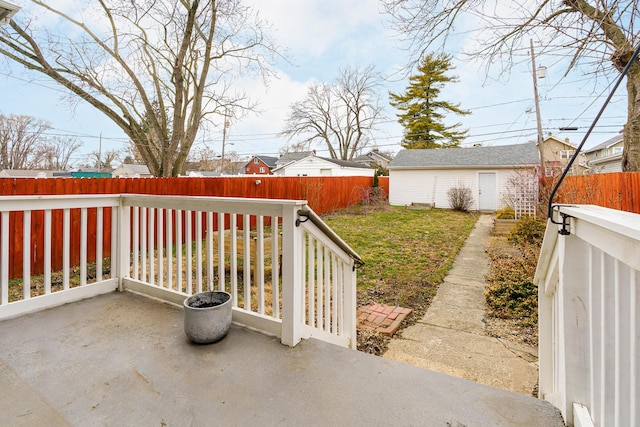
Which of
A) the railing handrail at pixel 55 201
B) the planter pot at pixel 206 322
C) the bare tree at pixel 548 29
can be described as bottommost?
the planter pot at pixel 206 322

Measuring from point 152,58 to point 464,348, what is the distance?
36.3 feet

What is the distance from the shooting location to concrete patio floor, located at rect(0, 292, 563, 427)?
58.4 inches

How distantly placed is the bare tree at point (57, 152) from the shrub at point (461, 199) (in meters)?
34.2

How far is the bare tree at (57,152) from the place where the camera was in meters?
29.9

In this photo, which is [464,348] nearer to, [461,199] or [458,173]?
[461,199]

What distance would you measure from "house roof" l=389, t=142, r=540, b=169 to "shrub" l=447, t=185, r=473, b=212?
130cm

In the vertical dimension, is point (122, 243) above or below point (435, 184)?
below

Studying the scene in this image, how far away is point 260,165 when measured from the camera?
121ft

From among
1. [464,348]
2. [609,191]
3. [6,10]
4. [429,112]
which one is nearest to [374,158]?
[429,112]

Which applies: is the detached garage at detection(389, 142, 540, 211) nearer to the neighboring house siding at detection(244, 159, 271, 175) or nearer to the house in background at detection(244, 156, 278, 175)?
the house in background at detection(244, 156, 278, 175)

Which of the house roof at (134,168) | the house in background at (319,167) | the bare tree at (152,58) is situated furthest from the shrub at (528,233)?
the house roof at (134,168)

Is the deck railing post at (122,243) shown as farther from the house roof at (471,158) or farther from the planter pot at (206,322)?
the house roof at (471,158)

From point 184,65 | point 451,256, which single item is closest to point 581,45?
point 451,256

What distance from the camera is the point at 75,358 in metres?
1.95
